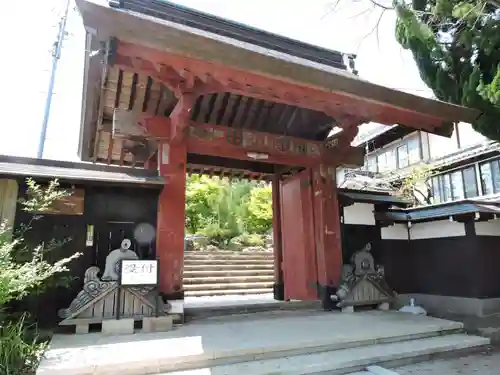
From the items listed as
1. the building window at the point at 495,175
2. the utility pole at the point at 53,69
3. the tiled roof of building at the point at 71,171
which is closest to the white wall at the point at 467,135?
the building window at the point at 495,175

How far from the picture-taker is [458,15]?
4.25 metres

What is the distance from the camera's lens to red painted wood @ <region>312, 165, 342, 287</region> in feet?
21.3

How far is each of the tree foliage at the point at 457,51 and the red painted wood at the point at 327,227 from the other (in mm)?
2406

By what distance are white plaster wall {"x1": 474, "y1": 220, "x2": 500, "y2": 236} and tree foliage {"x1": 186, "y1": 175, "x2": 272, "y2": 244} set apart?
35.5ft

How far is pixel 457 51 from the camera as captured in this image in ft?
18.0

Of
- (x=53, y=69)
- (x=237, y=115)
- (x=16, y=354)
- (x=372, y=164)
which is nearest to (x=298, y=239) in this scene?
(x=237, y=115)

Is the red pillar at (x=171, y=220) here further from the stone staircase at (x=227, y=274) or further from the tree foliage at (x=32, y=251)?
the stone staircase at (x=227, y=274)

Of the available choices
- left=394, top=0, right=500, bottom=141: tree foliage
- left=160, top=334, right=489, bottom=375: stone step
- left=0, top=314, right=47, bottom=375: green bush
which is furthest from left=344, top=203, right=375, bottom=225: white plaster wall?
left=0, top=314, right=47, bottom=375: green bush

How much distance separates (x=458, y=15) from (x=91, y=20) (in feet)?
13.5

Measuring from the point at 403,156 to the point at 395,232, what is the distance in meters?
12.1

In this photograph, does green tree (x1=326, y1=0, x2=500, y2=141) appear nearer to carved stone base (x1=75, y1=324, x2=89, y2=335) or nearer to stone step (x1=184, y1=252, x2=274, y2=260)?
carved stone base (x1=75, y1=324, x2=89, y2=335)

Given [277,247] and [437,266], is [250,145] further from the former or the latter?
[437,266]

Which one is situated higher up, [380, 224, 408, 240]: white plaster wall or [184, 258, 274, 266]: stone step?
[380, 224, 408, 240]: white plaster wall

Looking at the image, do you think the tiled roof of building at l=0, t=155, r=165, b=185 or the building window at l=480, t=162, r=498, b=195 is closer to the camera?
the tiled roof of building at l=0, t=155, r=165, b=185
